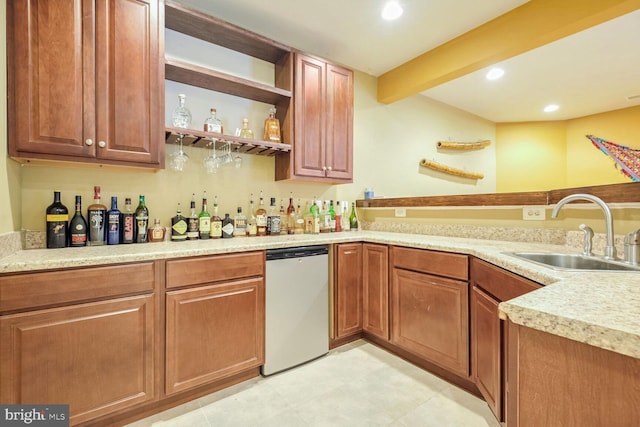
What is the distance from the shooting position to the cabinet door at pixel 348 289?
219 cm

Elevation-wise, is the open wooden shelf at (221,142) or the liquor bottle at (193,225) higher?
the open wooden shelf at (221,142)

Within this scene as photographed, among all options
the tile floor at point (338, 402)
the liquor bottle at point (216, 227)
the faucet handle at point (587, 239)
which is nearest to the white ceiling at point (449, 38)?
→ the liquor bottle at point (216, 227)

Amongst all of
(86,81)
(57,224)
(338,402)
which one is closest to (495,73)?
(338,402)

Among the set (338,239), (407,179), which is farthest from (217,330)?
(407,179)

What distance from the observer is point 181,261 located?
154cm

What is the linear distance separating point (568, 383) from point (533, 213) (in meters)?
1.65

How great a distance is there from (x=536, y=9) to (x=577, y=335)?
2.44m

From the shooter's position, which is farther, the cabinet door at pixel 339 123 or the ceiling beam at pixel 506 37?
the cabinet door at pixel 339 123

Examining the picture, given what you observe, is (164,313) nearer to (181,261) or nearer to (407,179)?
(181,261)

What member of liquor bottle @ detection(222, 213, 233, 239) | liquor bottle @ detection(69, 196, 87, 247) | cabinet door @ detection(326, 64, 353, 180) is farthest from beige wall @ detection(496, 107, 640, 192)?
liquor bottle @ detection(69, 196, 87, 247)

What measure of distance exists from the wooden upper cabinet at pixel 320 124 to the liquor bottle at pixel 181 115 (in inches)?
29.8

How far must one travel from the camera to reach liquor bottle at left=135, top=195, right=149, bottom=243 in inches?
73.4

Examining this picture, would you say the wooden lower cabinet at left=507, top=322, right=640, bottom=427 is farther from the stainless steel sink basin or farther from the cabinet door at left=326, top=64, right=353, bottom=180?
the cabinet door at left=326, top=64, right=353, bottom=180

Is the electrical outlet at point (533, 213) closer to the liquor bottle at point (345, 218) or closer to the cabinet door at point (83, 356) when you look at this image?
the liquor bottle at point (345, 218)
